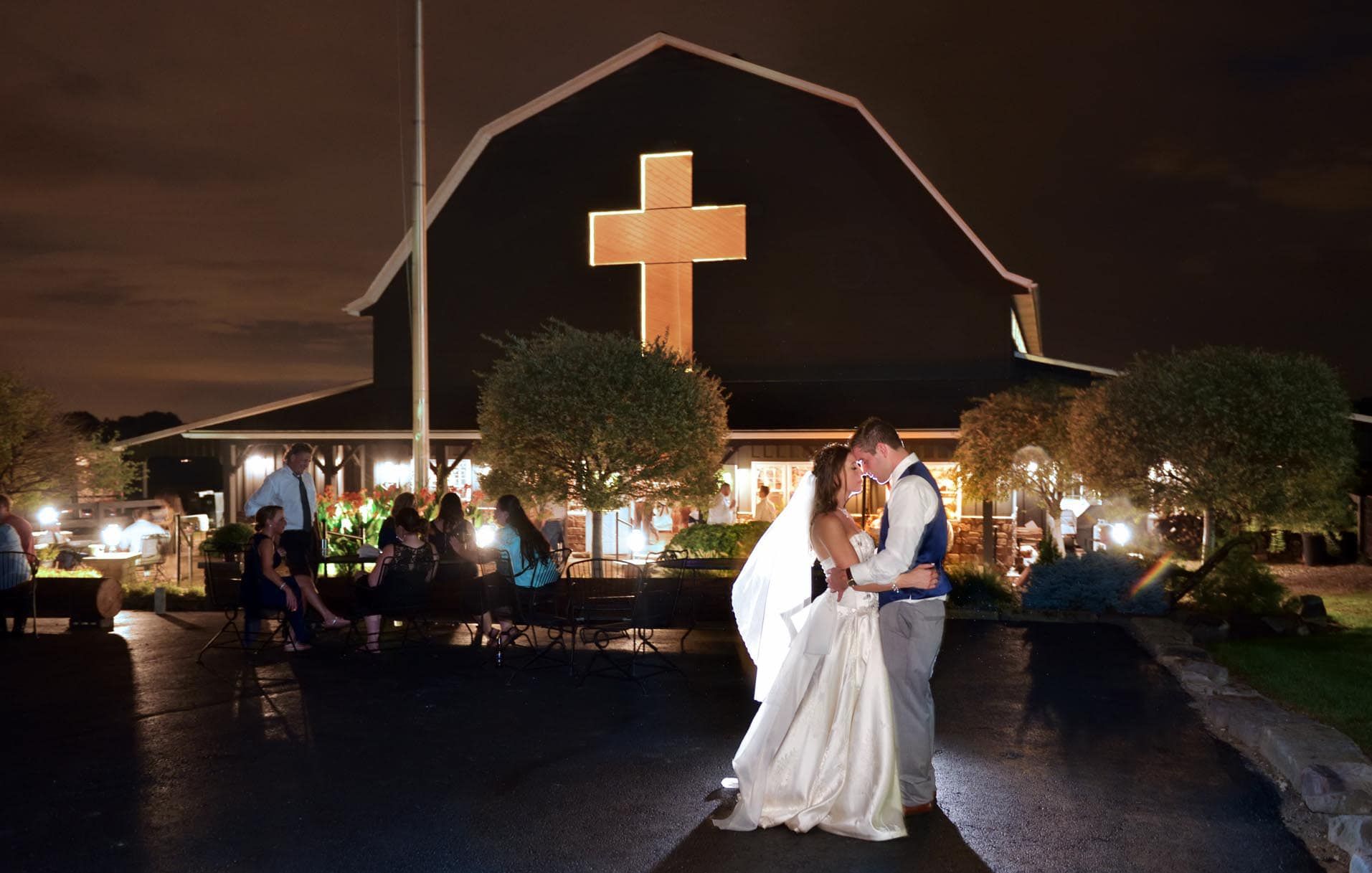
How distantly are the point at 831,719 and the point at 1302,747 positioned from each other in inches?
112

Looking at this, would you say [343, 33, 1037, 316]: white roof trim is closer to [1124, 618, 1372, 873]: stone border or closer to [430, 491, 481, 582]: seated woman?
[430, 491, 481, 582]: seated woman

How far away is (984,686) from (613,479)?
6340 millimetres

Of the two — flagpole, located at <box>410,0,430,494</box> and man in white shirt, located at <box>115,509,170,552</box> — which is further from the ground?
flagpole, located at <box>410,0,430,494</box>

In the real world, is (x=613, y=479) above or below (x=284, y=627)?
above

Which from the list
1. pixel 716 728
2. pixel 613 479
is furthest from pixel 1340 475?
pixel 716 728

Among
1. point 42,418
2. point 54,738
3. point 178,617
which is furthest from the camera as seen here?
point 42,418

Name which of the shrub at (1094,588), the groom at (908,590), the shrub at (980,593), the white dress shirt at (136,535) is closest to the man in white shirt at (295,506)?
the groom at (908,590)

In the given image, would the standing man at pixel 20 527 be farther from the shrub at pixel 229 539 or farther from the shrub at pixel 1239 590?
the shrub at pixel 1239 590

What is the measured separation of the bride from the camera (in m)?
5.27

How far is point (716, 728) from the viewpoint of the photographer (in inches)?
286

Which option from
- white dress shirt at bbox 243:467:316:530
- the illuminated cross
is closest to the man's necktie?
white dress shirt at bbox 243:467:316:530

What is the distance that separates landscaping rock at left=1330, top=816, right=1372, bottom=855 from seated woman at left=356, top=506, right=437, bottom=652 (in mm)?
7098

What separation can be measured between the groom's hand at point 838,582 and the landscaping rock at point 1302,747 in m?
2.63

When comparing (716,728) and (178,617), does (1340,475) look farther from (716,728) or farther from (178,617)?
(178,617)
